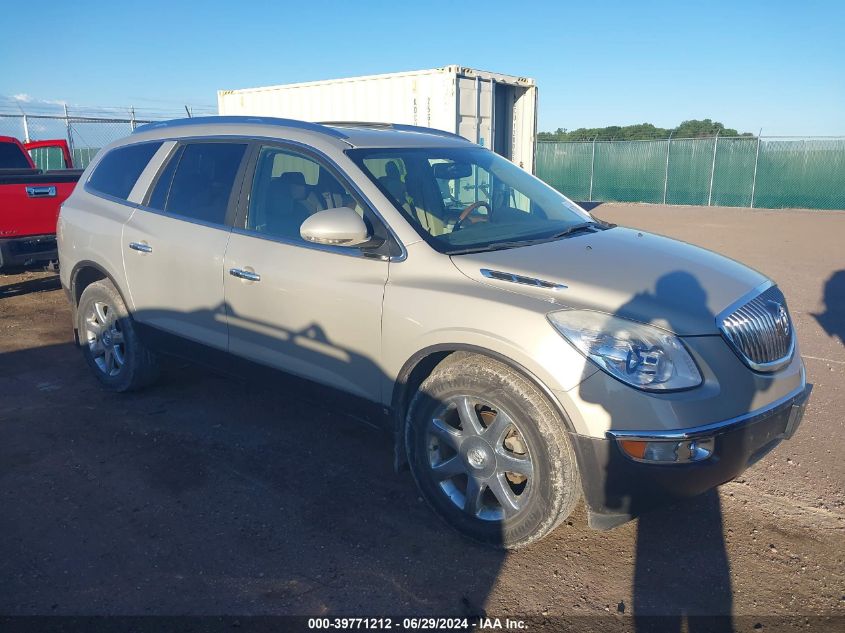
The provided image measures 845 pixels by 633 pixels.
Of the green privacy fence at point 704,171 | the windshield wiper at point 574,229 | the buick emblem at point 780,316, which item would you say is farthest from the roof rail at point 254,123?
the green privacy fence at point 704,171

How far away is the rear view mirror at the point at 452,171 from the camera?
167 inches

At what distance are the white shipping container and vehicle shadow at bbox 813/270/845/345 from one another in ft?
17.1

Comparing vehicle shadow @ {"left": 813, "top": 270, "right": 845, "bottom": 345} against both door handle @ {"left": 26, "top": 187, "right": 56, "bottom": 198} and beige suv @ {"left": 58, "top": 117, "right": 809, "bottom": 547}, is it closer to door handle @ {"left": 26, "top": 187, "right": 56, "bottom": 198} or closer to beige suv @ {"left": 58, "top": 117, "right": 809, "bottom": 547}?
beige suv @ {"left": 58, "top": 117, "right": 809, "bottom": 547}

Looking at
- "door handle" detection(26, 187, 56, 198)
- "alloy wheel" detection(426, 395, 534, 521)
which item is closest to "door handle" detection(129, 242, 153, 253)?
"alloy wheel" detection(426, 395, 534, 521)

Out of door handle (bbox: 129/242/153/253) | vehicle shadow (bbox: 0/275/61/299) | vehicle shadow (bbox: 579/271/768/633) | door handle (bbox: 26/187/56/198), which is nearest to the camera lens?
vehicle shadow (bbox: 579/271/768/633)

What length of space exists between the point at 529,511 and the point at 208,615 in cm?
139

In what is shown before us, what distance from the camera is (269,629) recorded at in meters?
2.76

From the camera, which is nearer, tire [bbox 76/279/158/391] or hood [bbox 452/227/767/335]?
hood [bbox 452/227/767/335]

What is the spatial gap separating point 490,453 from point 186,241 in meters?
2.41

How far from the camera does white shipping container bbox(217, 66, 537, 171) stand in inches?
422

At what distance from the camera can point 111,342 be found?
5191mm

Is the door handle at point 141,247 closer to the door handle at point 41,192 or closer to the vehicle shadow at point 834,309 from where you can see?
the door handle at point 41,192

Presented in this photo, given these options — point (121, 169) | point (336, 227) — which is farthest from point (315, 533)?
point (121, 169)

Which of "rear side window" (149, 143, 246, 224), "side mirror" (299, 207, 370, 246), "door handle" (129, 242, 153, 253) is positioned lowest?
"door handle" (129, 242, 153, 253)
